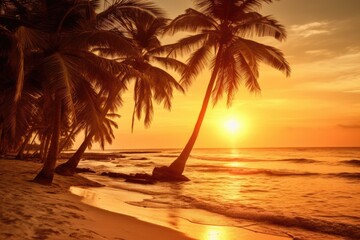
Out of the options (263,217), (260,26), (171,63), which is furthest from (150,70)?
(263,217)

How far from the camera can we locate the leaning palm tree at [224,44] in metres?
17.9

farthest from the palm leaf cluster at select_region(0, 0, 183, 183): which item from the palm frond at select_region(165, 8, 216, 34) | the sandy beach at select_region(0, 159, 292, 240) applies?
the palm frond at select_region(165, 8, 216, 34)

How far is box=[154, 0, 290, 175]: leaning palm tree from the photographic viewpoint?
58.6ft

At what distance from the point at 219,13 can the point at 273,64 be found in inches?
176

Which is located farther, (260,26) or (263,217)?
(260,26)

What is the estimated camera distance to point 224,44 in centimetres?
1920

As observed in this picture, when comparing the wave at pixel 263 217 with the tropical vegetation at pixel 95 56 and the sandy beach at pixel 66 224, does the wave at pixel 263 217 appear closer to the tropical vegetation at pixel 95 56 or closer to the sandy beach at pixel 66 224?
the sandy beach at pixel 66 224

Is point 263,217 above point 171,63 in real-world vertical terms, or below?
below

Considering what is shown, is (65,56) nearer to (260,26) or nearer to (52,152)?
(52,152)

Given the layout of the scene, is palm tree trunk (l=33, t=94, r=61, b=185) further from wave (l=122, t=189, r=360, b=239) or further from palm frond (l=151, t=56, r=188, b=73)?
palm frond (l=151, t=56, r=188, b=73)

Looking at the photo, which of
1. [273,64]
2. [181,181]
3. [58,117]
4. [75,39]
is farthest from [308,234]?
[273,64]

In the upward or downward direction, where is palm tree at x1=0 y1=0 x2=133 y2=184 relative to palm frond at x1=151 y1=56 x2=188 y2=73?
downward

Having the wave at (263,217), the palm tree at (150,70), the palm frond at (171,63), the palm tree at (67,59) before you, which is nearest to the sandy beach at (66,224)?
the wave at (263,217)

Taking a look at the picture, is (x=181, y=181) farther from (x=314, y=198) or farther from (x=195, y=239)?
(x=195, y=239)
